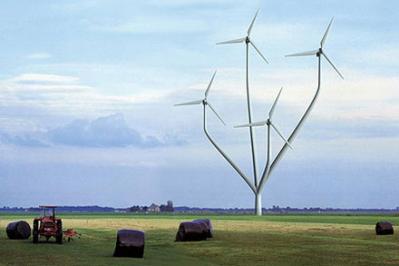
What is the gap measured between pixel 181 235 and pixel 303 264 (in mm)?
19570

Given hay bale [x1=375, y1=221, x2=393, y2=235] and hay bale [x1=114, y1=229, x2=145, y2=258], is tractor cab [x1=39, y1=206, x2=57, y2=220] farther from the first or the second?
hay bale [x1=375, y1=221, x2=393, y2=235]

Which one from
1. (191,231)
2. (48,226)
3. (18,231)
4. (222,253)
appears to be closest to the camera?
(222,253)

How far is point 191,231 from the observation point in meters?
56.3

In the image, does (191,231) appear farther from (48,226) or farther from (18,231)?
(18,231)

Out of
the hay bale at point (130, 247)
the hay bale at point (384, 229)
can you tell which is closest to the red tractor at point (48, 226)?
the hay bale at point (130, 247)

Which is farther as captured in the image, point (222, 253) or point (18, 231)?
point (18, 231)

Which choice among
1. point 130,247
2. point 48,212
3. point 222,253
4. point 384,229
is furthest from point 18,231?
point 384,229

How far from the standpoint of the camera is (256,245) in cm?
5178

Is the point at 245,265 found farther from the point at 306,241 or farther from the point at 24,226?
the point at 24,226

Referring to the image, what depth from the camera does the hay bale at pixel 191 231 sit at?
2216 inches

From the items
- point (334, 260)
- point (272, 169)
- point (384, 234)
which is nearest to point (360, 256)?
point (334, 260)

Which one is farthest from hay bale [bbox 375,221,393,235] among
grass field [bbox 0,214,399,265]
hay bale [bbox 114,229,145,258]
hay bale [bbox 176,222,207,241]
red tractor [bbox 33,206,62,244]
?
hay bale [bbox 114,229,145,258]

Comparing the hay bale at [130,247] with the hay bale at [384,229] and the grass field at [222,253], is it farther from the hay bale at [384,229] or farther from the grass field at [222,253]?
the hay bale at [384,229]

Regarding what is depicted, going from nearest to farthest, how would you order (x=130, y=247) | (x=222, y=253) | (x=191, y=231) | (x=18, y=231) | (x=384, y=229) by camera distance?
(x=130, y=247) < (x=222, y=253) < (x=191, y=231) < (x=18, y=231) < (x=384, y=229)
